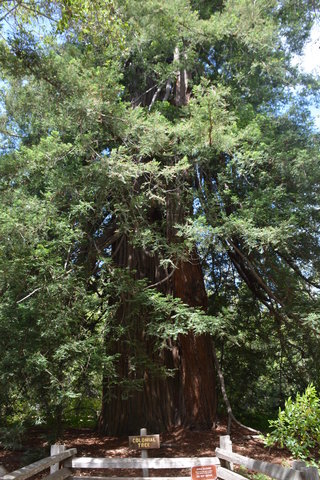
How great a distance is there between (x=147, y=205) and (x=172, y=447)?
4407 millimetres

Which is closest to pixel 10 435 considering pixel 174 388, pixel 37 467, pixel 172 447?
A: pixel 37 467

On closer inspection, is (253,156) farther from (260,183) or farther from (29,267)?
(29,267)

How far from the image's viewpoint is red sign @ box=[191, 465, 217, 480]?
4840mm

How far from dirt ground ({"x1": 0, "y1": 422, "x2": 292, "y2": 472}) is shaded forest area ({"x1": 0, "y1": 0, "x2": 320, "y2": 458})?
0.37m

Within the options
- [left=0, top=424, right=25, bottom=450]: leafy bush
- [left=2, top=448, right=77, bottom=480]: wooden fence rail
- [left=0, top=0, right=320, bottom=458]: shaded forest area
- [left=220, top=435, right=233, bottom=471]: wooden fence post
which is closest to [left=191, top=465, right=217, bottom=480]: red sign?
[left=220, top=435, right=233, bottom=471]: wooden fence post

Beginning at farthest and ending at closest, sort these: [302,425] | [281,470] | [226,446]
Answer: [302,425]
[226,446]
[281,470]

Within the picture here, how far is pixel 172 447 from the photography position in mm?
7828

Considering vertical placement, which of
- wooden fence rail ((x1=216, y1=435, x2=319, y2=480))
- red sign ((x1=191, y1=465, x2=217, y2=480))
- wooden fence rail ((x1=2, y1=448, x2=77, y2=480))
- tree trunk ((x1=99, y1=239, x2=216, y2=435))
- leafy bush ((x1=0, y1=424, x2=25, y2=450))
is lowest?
red sign ((x1=191, y1=465, x2=217, y2=480))

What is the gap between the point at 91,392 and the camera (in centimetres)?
654

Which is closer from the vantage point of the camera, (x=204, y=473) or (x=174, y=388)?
(x=204, y=473)

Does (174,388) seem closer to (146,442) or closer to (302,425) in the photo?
(146,442)

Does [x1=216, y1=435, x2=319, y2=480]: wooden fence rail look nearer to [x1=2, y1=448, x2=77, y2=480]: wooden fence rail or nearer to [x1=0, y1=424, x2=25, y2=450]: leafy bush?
[x1=2, y1=448, x2=77, y2=480]: wooden fence rail

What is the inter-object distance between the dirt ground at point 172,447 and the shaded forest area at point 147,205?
0.37 metres

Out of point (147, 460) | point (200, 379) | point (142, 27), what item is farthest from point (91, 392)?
point (142, 27)
